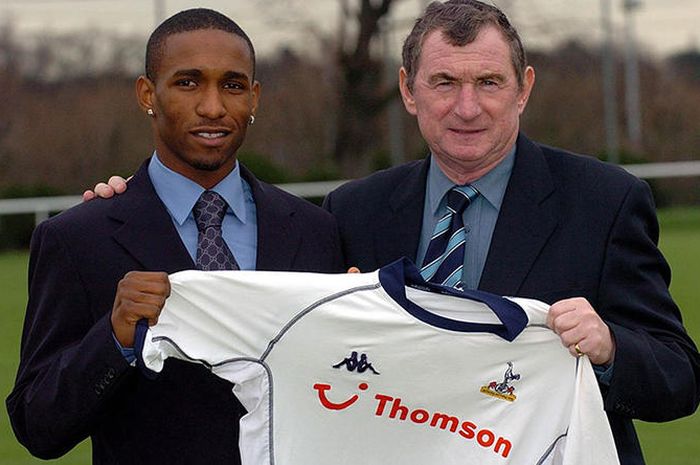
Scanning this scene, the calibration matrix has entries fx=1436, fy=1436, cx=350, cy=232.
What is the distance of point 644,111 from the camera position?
1307 inches

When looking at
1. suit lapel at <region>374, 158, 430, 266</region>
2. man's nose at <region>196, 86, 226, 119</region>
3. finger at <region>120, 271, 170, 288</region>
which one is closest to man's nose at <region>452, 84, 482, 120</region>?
suit lapel at <region>374, 158, 430, 266</region>

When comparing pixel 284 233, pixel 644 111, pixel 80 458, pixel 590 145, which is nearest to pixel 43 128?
pixel 590 145

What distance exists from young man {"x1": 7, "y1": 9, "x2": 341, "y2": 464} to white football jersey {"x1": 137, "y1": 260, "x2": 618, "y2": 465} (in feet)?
0.46

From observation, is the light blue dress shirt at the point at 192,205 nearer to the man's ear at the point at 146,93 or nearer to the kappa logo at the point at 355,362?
the man's ear at the point at 146,93

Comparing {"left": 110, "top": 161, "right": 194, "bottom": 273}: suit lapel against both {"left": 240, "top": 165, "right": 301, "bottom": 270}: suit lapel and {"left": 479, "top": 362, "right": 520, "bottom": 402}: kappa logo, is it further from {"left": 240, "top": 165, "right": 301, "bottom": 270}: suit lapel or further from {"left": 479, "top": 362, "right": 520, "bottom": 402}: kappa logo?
{"left": 479, "top": 362, "right": 520, "bottom": 402}: kappa logo

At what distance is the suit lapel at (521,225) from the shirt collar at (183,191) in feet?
2.14

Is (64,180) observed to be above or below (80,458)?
below

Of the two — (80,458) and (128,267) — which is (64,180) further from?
(128,267)

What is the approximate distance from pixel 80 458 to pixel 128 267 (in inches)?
173

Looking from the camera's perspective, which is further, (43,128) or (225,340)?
(43,128)

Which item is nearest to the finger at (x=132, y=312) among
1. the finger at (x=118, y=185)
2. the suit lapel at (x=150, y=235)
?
the suit lapel at (x=150, y=235)

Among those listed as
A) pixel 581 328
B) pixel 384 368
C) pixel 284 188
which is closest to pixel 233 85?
pixel 384 368

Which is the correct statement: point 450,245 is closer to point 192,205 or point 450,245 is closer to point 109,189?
point 192,205

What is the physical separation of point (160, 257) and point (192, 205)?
6.4 inches
